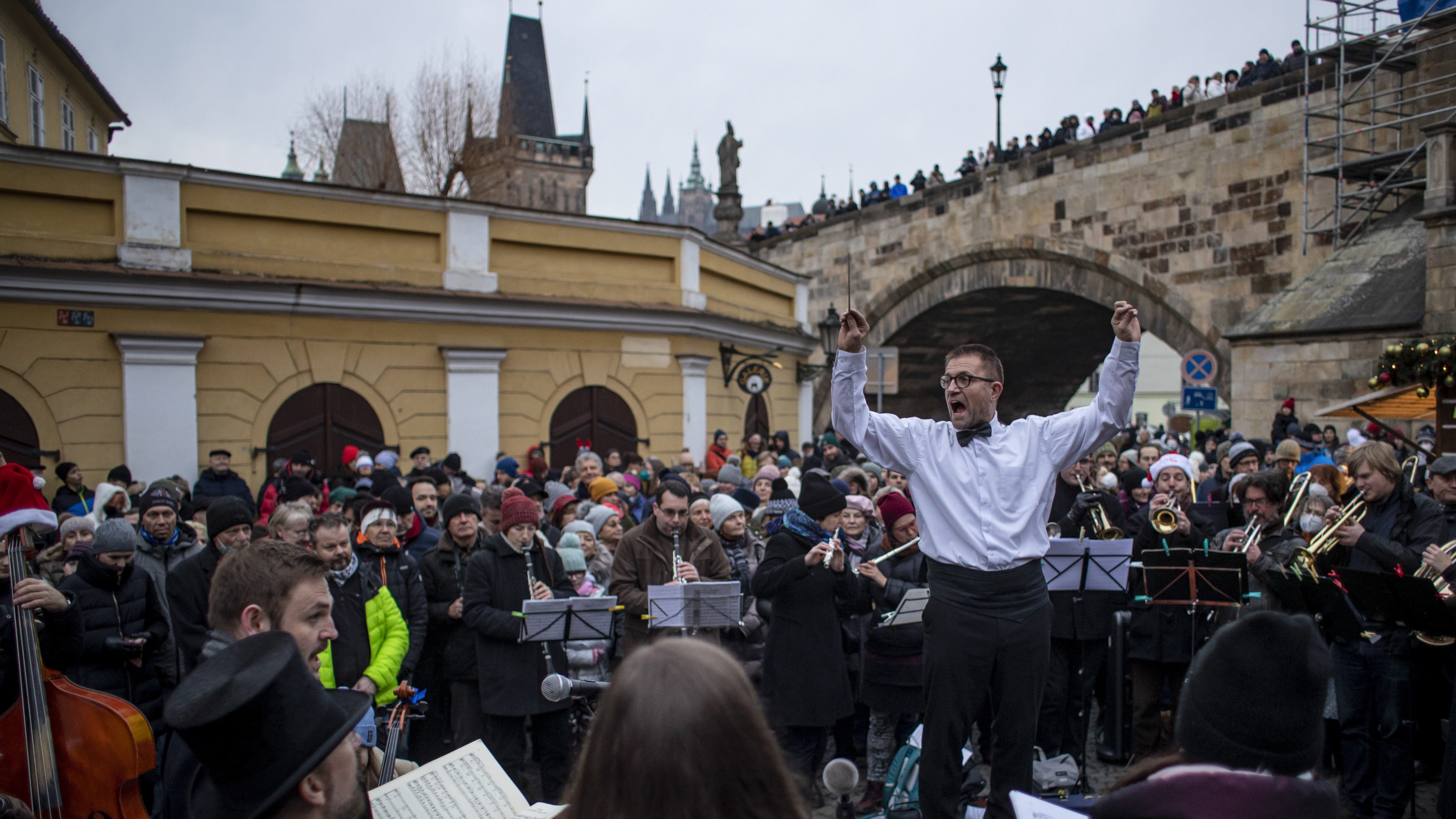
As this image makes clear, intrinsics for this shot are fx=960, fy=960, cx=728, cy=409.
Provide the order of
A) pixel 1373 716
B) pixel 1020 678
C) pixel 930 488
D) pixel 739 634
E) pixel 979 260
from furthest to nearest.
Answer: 1. pixel 979 260
2. pixel 739 634
3. pixel 1373 716
4. pixel 930 488
5. pixel 1020 678

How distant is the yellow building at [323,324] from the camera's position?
1052 cm

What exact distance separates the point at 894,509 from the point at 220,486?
7587mm

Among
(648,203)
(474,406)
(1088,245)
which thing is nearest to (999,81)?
(1088,245)

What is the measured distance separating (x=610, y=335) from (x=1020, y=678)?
1109 centimetres

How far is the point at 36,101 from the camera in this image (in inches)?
777

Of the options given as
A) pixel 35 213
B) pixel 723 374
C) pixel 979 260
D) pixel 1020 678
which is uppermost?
pixel 979 260

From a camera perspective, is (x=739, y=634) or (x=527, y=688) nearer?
(x=527, y=688)

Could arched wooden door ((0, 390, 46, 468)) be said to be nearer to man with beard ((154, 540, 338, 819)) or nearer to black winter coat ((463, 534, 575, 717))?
black winter coat ((463, 534, 575, 717))

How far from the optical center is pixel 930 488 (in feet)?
12.5

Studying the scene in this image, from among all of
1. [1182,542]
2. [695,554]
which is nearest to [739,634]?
[695,554]

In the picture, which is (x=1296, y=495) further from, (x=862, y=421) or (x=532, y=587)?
(x=532, y=587)

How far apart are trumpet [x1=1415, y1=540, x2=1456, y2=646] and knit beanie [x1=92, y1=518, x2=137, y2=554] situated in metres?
6.36

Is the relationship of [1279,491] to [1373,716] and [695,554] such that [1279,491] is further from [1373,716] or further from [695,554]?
[695,554]

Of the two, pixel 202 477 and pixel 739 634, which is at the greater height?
pixel 202 477
